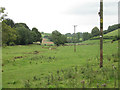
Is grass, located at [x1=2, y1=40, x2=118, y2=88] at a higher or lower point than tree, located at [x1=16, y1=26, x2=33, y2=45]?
lower

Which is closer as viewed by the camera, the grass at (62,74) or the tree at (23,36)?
the grass at (62,74)

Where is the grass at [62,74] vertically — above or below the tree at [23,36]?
below

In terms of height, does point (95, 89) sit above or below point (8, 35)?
below

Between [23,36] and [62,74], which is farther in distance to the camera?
[23,36]

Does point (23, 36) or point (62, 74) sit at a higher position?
point (23, 36)

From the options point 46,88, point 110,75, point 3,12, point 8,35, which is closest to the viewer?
point 46,88

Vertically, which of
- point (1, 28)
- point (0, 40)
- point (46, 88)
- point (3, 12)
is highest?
point (3, 12)

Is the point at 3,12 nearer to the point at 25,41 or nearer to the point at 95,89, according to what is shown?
the point at 95,89

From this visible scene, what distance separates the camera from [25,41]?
326ft

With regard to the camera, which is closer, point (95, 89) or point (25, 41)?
point (95, 89)

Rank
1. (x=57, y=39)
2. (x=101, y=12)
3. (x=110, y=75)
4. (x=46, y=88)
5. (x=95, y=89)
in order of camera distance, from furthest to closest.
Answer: (x=57, y=39) < (x=101, y=12) < (x=110, y=75) < (x=46, y=88) < (x=95, y=89)

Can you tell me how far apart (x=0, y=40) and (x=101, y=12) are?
19.0 meters

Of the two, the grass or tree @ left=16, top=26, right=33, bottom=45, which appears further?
tree @ left=16, top=26, right=33, bottom=45

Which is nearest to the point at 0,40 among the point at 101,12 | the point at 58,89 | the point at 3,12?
the point at 3,12
